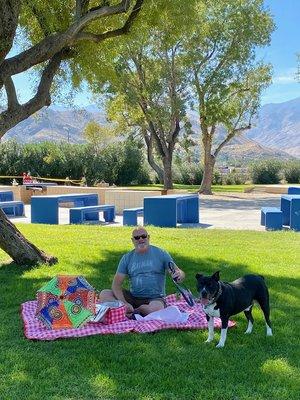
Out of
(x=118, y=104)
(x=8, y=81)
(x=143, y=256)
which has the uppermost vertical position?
(x=118, y=104)

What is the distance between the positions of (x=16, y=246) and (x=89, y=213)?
358 inches

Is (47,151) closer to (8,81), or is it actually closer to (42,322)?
(8,81)

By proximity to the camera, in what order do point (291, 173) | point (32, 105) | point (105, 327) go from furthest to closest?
point (291, 173) → point (32, 105) → point (105, 327)

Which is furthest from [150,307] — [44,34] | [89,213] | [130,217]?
[89,213]

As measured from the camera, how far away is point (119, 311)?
19.6ft

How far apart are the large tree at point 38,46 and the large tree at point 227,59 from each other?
17.6 metres

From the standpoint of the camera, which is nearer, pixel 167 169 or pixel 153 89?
pixel 153 89

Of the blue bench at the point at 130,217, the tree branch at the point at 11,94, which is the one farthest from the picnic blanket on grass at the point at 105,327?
the blue bench at the point at 130,217

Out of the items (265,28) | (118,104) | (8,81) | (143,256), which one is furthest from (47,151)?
(143,256)

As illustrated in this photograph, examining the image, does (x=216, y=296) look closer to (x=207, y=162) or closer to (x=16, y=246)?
(x=16, y=246)

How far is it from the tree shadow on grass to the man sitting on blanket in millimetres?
642

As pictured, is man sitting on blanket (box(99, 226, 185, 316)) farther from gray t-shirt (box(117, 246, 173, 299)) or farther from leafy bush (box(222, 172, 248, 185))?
leafy bush (box(222, 172, 248, 185))

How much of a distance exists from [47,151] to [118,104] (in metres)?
13.5

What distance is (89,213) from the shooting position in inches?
709
